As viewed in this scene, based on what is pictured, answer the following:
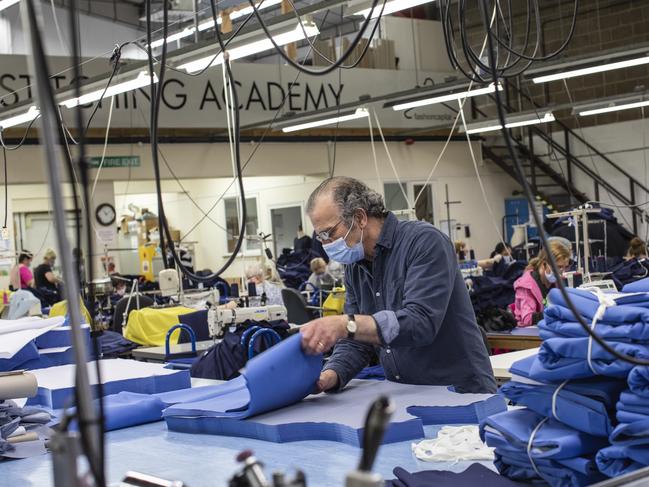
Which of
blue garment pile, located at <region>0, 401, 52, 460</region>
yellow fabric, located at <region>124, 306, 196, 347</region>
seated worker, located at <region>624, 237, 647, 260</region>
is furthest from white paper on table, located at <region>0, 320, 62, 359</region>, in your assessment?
seated worker, located at <region>624, 237, 647, 260</region>

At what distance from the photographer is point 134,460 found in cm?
206

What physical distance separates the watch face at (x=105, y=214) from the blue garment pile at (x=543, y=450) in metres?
11.8

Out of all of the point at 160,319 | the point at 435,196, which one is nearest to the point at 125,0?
the point at 435,196

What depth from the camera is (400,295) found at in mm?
2756

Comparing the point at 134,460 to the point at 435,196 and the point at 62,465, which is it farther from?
the point at 435,196

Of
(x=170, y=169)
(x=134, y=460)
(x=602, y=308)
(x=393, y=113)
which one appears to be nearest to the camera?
(x=602, y=308)

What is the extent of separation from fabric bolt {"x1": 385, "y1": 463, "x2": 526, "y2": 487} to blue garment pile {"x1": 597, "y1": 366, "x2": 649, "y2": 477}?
0.18 metres

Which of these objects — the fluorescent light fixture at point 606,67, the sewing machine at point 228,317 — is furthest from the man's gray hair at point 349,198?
the fluorescent light fixture at point 606,67

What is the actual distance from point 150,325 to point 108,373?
153 inches

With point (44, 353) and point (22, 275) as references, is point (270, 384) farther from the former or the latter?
point (22, 275)

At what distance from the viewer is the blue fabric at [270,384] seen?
2.25 meters

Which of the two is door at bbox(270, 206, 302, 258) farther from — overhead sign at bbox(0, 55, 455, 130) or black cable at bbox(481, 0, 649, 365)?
black cable at bbox(481, 0, 649, 365)

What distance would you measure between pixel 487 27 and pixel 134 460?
1.27 metres

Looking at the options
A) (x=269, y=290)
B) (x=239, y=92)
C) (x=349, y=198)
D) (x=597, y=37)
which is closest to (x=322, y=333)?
(x=349, y=198)
